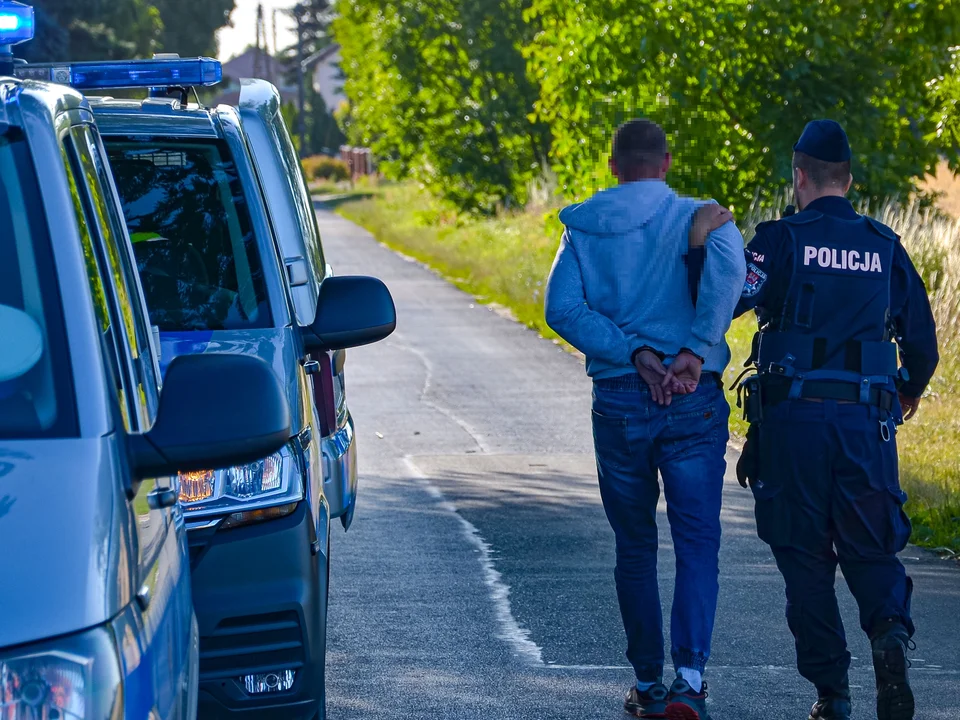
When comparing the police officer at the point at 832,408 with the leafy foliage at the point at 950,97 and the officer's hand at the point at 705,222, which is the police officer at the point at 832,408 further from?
the leafy foliage at the point at 950,97

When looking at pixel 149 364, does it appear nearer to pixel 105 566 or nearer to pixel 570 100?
pixel 105 566

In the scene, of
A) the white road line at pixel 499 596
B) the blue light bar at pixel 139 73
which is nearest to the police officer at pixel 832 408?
the white road line at pixel 499 596

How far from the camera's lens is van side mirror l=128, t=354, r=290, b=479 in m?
2.49

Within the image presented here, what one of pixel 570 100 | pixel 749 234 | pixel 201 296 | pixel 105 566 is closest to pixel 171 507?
pixel 105 566

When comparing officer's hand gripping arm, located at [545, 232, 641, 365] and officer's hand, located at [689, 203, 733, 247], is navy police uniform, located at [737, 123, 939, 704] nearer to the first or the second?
officer's hand, located at [689, 203, 733, 247]

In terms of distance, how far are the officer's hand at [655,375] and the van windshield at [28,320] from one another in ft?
8.15

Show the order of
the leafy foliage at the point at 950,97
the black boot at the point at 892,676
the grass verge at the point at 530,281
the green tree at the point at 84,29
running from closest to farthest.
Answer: the black boot at the point at 892,676 < the grass verge at the point at 530,281 < the leafy foliage at the point at 950,97 < the green tree at the point at 84,29

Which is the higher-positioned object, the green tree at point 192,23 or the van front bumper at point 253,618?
the van front bumper at point 253,618

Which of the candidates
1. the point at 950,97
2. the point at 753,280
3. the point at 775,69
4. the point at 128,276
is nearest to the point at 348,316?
the point at 753,280

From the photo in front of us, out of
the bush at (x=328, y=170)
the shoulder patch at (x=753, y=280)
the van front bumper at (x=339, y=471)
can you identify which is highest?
the shoulder patch at (x=753, y=280)

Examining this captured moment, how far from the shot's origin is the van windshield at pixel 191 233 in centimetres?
504

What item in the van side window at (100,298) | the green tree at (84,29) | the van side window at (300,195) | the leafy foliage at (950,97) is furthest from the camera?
the green tree at (84,29)

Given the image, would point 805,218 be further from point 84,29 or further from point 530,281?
point 84,29

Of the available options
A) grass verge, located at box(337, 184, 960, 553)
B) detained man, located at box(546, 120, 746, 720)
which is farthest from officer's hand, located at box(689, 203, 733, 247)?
grass verge, located at box(337, 184, 960, 553)
